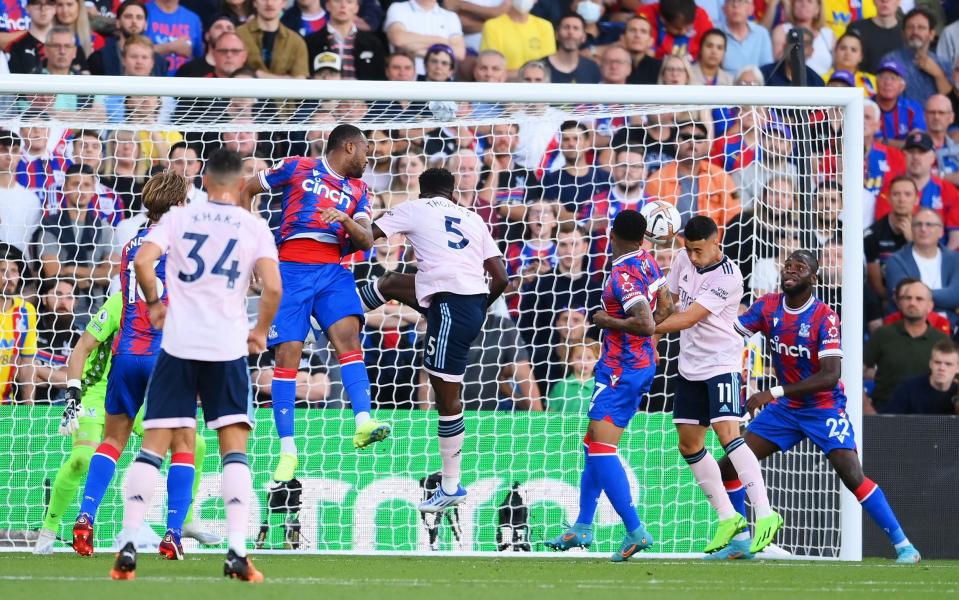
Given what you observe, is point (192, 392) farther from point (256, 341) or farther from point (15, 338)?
point (15, 338)

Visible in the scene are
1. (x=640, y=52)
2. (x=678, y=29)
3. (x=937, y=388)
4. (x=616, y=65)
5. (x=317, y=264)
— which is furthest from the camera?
(x=678, y=29)

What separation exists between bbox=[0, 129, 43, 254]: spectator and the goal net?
0.6 inches

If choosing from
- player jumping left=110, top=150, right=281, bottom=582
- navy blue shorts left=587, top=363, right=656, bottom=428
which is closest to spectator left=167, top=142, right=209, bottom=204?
navy blue shorts left=587, top=363, right=656, bottom=428

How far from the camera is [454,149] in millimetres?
12664


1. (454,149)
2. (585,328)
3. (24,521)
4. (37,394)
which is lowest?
(24,521)

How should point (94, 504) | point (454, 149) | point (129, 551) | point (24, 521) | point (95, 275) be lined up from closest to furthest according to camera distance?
point (129, 551)
point (94, 504)
point (24, 521)
point (95, 275)
point (454, 149)

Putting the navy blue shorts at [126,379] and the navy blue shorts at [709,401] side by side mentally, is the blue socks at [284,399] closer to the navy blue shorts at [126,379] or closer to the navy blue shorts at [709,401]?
the navy blue shorts at [126,379]

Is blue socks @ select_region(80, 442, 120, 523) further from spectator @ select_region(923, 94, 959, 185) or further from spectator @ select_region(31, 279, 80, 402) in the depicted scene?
spectator @ select_region(923, 94, 959, 185)

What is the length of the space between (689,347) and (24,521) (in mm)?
5271

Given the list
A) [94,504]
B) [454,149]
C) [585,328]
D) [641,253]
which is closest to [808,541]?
[585,328]

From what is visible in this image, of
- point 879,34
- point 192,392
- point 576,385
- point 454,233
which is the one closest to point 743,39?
point 879,34

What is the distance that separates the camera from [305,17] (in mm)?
14102

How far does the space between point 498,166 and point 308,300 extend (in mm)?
3574

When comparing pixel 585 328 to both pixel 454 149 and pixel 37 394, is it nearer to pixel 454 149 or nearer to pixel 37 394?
pixel 454 149
